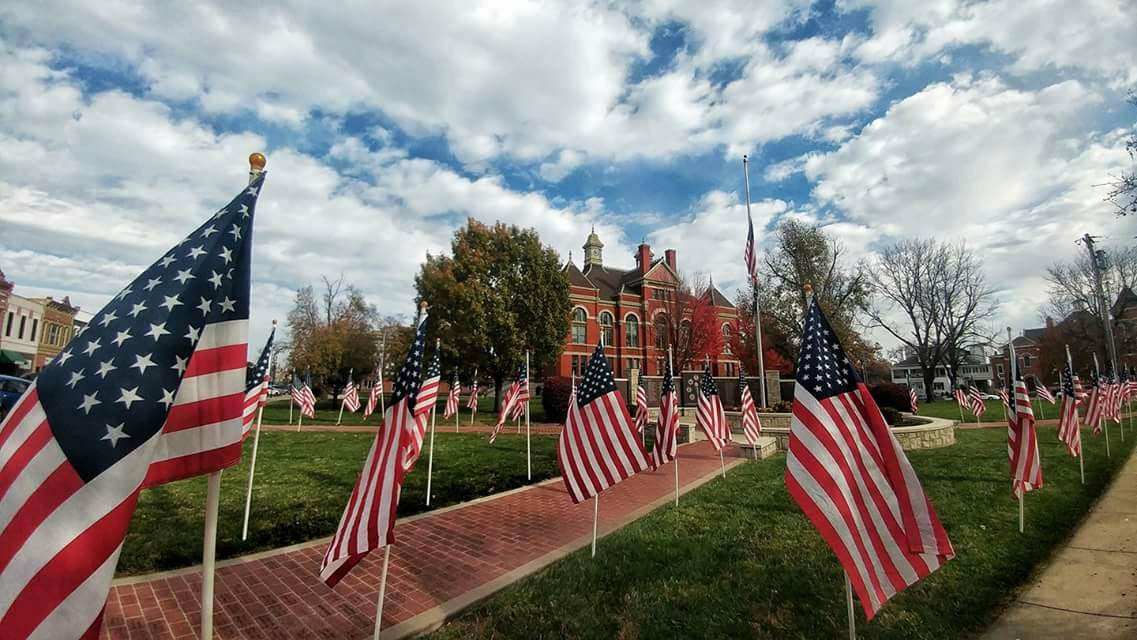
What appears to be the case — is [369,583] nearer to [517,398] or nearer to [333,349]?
[517,398]

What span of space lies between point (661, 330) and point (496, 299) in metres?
19.2

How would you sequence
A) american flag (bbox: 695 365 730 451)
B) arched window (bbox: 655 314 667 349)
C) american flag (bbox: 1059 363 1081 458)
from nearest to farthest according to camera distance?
american flag (bbox: 1059 363 1081 458), american flag (bbox: 695 365 730 451), arched window (bbox: 655 314 667 349)

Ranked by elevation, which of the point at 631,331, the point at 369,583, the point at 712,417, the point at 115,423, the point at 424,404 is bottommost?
the point at 369,583

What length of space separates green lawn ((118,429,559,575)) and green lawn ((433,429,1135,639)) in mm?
3785

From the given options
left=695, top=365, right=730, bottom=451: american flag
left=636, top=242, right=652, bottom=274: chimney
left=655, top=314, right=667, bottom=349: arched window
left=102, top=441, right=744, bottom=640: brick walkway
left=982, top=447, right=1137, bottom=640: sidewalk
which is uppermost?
left=636, top=242, right=652, bottom=274: chimney

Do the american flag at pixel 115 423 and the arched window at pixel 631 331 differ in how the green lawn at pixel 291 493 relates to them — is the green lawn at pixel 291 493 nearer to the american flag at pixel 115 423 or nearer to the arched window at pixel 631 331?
the american flag at pixel 115 423

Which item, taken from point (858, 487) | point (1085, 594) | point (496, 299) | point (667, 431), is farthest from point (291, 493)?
point (496, 299)

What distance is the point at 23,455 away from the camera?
6.59 ft

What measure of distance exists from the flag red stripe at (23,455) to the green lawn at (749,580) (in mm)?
3323

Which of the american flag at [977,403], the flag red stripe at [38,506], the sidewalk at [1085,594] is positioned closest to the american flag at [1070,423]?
the sidewalk at [1085,594]

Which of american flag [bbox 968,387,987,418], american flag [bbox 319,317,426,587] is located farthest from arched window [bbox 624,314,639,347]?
american flag [bbox 319,317,426,587]

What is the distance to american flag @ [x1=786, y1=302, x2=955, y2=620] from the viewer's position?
10.7 ft

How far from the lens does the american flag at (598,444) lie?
20.8 ft

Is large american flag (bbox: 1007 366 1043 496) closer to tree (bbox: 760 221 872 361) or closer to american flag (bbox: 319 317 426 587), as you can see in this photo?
american flag (bbox: 319 317 426 587)
